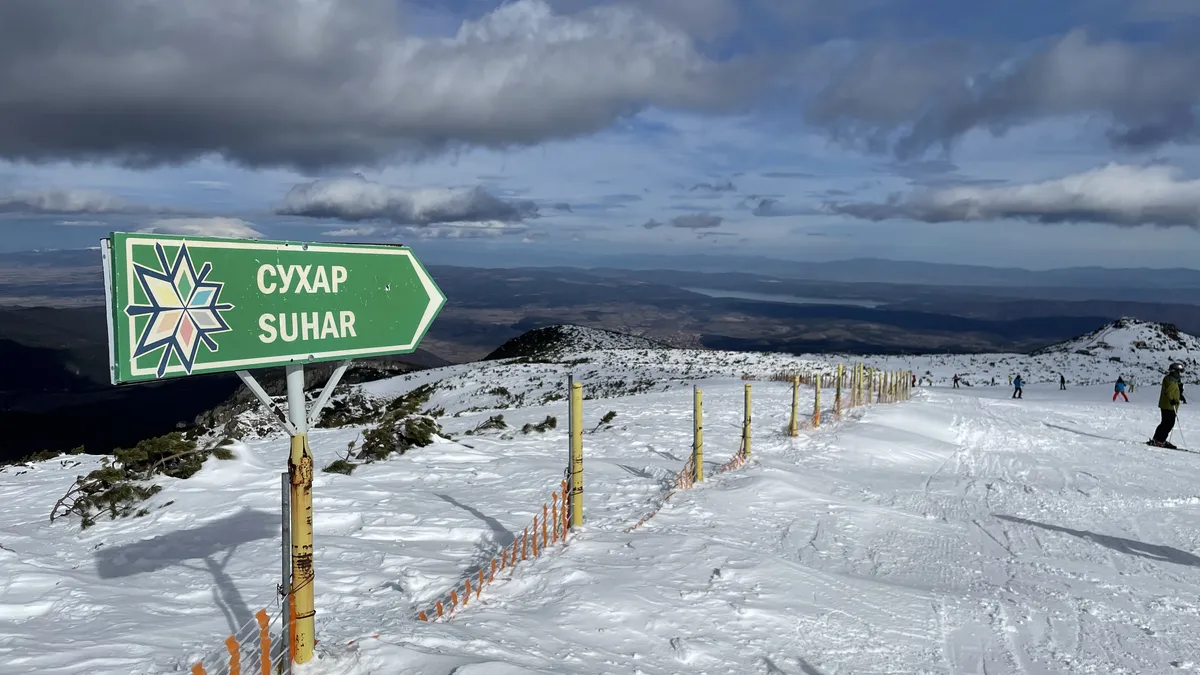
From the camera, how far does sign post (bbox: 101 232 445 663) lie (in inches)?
120

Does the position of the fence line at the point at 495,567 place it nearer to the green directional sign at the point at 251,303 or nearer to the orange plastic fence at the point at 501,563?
the orange plastic fence at the point at 501,563

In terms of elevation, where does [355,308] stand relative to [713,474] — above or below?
above

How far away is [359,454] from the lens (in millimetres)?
12945

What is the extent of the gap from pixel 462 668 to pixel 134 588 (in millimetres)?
4095

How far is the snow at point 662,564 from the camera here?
17.3ft

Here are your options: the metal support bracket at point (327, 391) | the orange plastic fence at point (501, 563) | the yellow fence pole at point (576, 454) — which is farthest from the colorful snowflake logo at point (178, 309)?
the yellow fence pole at point (576, 454)

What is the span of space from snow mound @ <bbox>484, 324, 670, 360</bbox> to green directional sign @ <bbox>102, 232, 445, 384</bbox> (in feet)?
184

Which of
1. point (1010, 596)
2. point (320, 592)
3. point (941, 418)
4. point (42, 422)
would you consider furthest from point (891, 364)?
point (42, 422)

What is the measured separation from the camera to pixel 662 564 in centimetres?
706

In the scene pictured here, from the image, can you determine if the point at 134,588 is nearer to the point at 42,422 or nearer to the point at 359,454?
the point at 359,454

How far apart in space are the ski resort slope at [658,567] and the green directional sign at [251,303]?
75.1 inches

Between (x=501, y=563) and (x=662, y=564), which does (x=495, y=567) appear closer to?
(x=501, y=563)

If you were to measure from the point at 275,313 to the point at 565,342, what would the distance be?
217ft

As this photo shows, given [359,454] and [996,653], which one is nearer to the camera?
[996,653]
